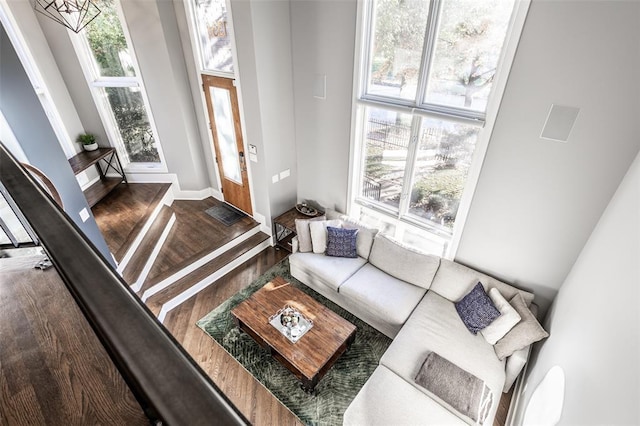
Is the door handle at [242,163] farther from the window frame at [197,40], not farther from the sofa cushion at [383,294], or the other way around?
the sofa cushion at [383,294]

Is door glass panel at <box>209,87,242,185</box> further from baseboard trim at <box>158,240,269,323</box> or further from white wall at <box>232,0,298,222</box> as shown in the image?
baseboard trim at <box>158,240,269,323</box>

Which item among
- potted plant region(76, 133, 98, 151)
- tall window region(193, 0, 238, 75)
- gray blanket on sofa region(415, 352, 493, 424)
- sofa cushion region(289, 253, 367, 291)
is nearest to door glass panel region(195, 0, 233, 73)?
tall window region(193, 0, 238, 75)

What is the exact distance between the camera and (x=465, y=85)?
9.61 ft

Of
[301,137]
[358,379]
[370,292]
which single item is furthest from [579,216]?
[301,137]

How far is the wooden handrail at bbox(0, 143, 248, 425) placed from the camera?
0.34 metres

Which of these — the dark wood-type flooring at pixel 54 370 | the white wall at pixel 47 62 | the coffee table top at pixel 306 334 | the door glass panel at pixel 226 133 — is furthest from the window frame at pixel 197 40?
the dark wood-type flooring at pixel 54 370

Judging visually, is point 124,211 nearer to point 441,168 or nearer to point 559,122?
point 441,168

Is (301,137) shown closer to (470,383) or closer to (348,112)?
(348,112)

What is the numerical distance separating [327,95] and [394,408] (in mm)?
3363

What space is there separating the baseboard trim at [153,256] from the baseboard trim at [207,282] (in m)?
0.41

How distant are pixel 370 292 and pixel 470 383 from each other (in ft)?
4.09

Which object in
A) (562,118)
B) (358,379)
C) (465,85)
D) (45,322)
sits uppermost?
(465,85)

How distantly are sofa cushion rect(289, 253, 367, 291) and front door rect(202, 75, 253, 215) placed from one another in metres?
1.48

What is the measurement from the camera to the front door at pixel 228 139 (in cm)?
423
